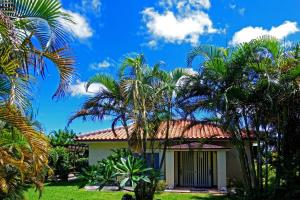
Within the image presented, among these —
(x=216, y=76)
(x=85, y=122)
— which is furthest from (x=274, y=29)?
(x=85, y=122)

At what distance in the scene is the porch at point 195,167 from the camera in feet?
78.7

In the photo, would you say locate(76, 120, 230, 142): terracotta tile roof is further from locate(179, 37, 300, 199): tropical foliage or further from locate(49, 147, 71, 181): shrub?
locate(179, 37, 300, 199): tropical foliage

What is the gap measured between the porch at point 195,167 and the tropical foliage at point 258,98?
25.2 feet

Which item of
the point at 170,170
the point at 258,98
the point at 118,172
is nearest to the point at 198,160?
Answer: the point at 170,170

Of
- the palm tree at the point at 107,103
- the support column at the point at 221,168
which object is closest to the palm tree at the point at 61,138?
the support column at the point at 221,168

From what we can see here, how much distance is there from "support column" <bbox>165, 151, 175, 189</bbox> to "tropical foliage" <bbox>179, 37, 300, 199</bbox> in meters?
9.01

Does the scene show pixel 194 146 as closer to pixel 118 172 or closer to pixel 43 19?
pixel 118 172

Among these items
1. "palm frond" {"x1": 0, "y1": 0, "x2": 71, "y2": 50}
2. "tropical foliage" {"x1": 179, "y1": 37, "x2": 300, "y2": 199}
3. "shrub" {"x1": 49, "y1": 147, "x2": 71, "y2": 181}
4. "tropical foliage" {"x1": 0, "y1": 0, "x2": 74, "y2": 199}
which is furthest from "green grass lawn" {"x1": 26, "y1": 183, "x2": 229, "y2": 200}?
"palm frond" {"x1": 0, "y1": 0, "x2": 71, "y2": 50}

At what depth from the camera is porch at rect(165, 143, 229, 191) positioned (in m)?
24.0

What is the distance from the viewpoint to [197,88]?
50.5 feet

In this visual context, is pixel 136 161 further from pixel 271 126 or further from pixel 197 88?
pixel 271 126

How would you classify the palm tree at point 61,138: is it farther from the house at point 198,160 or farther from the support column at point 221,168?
the support column at point 221,168

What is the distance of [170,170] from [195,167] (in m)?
1.92

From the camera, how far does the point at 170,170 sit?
979 inches
